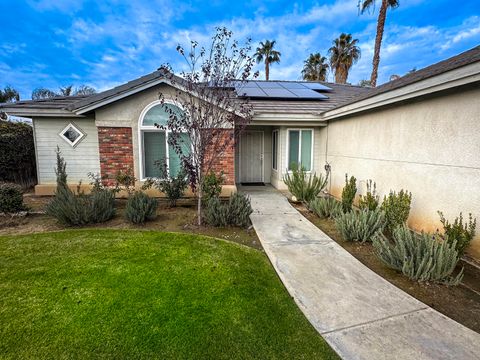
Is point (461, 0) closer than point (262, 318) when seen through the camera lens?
No

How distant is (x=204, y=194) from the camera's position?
6641 mm

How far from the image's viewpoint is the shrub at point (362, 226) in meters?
4.87

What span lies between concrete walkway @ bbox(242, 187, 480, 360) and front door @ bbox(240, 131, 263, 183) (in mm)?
7038

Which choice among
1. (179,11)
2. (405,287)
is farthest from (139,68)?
(405,287)

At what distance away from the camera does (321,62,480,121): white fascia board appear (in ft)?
12.0

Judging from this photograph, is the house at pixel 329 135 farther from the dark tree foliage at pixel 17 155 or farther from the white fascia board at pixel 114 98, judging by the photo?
the dark tree foliage at pixel 17 155

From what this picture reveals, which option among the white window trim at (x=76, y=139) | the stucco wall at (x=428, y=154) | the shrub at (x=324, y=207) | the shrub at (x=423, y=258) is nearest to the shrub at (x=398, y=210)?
the stucco wall at (x=428, y=154)

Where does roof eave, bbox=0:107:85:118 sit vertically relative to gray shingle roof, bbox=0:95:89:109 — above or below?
below

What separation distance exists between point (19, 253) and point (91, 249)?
1205 millimetres

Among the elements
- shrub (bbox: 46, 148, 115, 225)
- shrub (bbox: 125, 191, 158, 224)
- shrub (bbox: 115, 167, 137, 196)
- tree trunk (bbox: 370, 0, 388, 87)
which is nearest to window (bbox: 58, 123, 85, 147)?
shrub (bbox: 115, 167, 137, 196)

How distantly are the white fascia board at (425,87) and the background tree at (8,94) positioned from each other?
22597 millimetres

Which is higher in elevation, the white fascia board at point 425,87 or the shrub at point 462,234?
the white fascia board at point 425,87

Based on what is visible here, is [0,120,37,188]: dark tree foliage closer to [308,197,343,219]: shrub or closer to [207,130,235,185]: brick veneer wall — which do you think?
[207,130,235,185]: brick veneer wall

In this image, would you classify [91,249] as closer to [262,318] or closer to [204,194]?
[204,194]
